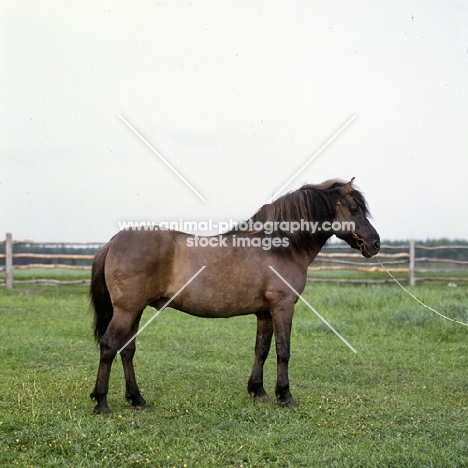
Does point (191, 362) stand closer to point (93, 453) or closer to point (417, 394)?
point (417, 394)

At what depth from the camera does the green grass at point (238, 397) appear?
450 centimetres

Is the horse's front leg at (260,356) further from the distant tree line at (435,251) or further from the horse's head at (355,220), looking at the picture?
the distant tree line at (435,251)

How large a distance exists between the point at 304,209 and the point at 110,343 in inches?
96.5

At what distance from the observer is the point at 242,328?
11328 mm

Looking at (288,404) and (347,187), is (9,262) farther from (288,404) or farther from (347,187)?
(347,187)

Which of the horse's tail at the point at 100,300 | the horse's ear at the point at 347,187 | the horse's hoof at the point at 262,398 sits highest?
the horse's ear at the point at 347,187

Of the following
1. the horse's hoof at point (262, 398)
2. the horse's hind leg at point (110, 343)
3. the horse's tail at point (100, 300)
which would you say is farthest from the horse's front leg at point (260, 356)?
the horse's tail at point (100, 300)

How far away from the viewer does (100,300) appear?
6.10 m

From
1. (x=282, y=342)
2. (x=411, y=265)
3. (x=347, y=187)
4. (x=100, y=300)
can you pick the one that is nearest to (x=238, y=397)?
(x=282, y=342)

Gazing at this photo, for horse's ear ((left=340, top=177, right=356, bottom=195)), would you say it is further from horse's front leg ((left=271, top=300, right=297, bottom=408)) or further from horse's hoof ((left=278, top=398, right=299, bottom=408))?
horse's hoof ((left=278, top=398, right=299, bottom=408))

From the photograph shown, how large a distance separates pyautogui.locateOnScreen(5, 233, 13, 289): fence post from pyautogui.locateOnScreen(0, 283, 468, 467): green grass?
5.58 meters

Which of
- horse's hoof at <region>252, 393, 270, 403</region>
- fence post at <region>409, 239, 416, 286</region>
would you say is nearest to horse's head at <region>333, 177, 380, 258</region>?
horse's hoof at <region>252, 393, 270, 403</region>

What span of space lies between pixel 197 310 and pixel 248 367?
2383 mm

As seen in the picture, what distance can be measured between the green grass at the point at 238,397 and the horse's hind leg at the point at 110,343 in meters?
0.26
